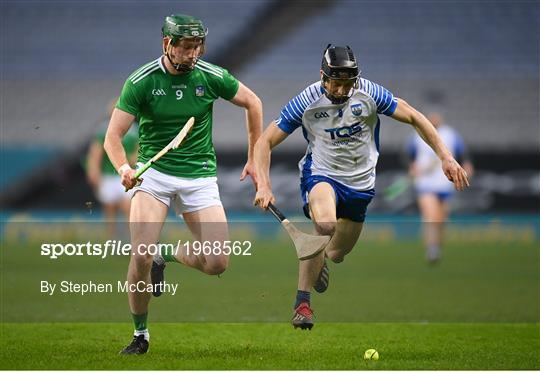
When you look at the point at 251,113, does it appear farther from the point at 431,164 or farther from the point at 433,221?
the point at 431,164

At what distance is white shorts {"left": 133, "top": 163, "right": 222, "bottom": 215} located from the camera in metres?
7.36

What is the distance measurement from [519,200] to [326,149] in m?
12.2

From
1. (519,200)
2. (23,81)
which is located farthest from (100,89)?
(519,200)

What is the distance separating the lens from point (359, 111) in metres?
7.64

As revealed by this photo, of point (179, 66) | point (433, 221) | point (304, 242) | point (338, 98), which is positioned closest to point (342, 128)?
point (338, 98)

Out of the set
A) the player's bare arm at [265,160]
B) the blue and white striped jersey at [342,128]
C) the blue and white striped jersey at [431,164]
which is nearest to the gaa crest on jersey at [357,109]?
the blue and white striped jersey at [342,128]

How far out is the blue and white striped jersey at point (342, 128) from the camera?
24.9 ft

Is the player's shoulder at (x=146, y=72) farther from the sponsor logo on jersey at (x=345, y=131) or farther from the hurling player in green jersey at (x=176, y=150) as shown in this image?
the sponsor logo on jersey at (x=345, y=131)

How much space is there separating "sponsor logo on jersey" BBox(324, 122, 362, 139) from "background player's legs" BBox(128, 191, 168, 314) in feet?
4.54


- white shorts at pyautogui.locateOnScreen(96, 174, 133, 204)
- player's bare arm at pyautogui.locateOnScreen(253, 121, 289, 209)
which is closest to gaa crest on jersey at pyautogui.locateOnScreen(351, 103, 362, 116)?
player's bare arm at pyautogui.locateOnScreen(253, 121, 289, 209)

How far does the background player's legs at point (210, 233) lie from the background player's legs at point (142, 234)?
0.32 metres

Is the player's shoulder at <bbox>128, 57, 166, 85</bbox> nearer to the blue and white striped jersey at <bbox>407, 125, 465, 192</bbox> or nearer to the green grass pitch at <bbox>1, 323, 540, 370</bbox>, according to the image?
the green grass pitch at <bbox>1, 323, 540, 370</bbox>

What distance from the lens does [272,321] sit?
9.18 metres

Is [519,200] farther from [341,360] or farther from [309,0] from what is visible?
[341,360]
